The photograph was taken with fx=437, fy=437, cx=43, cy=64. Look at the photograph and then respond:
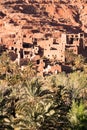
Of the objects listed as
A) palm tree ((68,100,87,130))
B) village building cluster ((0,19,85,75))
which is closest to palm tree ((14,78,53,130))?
palm tree ((68,100,87,130))

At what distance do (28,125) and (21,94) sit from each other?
4931 mm

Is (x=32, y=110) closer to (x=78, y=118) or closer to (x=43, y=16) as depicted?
(x=78, y=118)

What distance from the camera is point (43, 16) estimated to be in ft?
300

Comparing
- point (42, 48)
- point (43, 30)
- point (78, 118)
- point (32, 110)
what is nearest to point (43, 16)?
point (43, 30)

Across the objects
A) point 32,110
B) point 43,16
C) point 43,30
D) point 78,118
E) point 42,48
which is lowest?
point 43,16

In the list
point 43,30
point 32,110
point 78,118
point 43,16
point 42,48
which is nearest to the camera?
point 32,110

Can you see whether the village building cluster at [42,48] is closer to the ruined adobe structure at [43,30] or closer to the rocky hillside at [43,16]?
the ruined adobe structure at [43,30]

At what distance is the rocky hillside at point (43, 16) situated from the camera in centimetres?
8051

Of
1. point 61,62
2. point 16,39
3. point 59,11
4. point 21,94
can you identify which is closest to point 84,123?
point 21,94

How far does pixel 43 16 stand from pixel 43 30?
Result: 1255cm

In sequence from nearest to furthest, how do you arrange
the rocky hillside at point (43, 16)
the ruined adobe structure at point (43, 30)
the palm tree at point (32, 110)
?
1. the palm tree at point (32, 110)
2. the ruined adobe structure at point (43, 30)
3. the rocky hillside at point (43, 16)

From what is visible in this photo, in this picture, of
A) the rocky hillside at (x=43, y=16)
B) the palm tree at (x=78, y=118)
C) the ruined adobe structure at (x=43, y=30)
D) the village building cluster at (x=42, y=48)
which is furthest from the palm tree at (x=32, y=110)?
the rocky hillside at (x=43, y=16)

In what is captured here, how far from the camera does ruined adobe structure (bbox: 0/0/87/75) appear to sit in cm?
6028

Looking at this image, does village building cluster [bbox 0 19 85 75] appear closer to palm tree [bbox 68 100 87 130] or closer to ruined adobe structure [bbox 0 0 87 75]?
ruined adobe structure [bbox 0 0 87 75]
